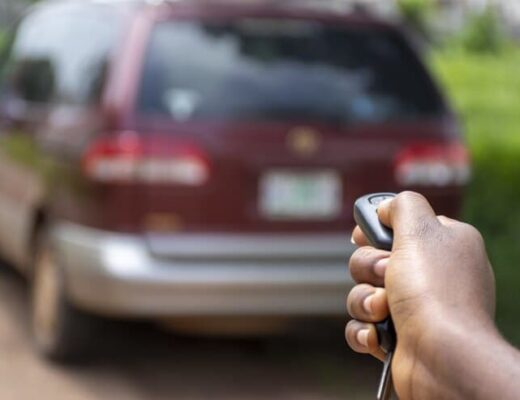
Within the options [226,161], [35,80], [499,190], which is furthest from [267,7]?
[499,190]

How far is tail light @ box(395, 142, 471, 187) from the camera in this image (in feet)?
18.8

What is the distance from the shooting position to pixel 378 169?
5660mm

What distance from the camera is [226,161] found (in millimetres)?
5445

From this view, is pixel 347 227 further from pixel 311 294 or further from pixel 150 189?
pixel 150 189

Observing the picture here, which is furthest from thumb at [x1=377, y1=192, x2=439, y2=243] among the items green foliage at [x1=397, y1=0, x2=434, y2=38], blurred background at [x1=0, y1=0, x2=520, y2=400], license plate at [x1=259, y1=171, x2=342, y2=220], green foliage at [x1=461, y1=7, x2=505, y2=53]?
green foliage at [x1=397, y1=0, x2=434, y2=38]

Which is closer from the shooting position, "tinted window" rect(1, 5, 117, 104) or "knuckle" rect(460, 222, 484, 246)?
"knuckle" rect(460, 222, 484, 246)

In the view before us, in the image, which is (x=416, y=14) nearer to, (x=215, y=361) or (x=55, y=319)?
(x=215, y=361)

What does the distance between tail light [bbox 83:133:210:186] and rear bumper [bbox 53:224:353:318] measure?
0.79 ft

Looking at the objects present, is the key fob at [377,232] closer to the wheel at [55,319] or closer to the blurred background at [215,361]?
the blurred background at [215,361]

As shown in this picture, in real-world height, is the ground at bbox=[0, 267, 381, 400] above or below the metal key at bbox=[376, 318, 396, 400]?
below

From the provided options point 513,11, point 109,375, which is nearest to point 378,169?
point 109,375

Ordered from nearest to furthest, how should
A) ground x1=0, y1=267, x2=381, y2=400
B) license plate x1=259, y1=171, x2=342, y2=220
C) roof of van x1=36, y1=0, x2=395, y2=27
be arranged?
license plate x1=259, y1=171, x2=342, y2=220 → ground x1=0, y1=267, x2=381, y2=400 → roof of van x1=36, y1=0, x2=395, y2=27

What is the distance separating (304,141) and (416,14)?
28.5 m

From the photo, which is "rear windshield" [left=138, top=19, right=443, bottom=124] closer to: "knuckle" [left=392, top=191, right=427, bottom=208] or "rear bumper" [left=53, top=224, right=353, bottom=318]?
"rear bumper" [left=53, top=224, right=353, bottom=318]
